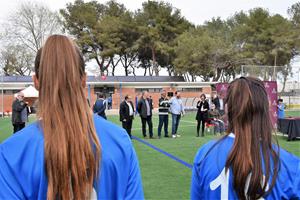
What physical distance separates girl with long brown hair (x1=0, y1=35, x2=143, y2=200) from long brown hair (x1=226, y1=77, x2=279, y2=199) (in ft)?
2.13

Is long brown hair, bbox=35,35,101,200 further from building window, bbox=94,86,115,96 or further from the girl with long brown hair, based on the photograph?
building window, bbox=94,86,115,96

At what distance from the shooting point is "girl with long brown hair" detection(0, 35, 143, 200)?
168 cm

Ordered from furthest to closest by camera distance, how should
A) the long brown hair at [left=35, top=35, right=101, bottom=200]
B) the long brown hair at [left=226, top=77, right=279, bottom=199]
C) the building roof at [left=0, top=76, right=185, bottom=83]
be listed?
the building roof at [left=0, top=76, right=185, bottom=83] → the long brown hair at [left=226, top=77, right=279, bottom=199] → the long brown hair at [left=35, top=35, right=101, bottom=200]

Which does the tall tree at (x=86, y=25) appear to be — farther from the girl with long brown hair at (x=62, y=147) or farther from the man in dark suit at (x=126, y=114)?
the girl with long brown hair at (x=62, y=147)

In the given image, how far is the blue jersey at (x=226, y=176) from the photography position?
2.19m

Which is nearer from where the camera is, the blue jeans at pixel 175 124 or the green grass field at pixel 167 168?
the green grass field at pixel 167 168

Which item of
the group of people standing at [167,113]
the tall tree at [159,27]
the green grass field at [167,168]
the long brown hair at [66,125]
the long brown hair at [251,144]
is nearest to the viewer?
the long brown hair at [66,125]

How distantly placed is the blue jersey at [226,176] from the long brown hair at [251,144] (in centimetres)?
5

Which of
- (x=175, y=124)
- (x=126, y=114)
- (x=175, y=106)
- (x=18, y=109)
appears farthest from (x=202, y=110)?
(x=18, y=109)

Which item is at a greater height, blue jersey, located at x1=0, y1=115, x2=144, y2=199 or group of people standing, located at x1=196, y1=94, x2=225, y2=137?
blue jersey, located at x1=0, y1=115, x2=144, y2=199

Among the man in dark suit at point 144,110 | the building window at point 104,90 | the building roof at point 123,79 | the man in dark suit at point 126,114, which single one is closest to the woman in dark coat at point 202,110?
the man in dark suit at point 144,110

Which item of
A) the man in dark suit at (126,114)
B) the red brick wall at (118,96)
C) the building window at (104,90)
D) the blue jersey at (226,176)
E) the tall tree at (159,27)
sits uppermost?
the tall tree at (159,27)

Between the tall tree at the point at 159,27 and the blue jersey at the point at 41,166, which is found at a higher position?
the tall tree at the point at 159,27

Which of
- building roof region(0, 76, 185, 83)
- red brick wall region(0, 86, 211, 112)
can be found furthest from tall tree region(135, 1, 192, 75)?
red brick wall region(0, 86, 211, 112)
